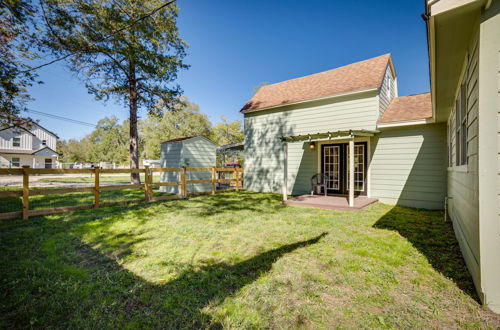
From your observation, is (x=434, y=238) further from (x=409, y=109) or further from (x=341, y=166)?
(x=409, y=109)

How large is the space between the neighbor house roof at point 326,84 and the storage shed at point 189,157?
2.88 m

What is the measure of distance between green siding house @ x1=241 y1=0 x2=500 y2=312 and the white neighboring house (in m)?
27.5

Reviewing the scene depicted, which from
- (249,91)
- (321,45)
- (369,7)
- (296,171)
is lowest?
(296,171)

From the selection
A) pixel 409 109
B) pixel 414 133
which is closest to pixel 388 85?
pixel 409 109

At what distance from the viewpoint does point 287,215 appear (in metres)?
5.64

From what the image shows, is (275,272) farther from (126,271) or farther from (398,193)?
(398,193)

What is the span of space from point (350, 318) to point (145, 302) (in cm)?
187

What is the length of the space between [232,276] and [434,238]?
13.0ft

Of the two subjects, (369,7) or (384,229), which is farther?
(369,7)

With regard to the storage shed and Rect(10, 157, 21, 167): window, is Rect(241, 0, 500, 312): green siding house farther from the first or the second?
Rect(10, 157, 21, 167): window

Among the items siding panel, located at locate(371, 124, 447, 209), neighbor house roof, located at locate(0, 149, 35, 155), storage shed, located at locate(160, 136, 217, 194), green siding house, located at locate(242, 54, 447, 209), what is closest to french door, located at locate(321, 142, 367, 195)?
green siding house, located at locate(242, 54, 447, 209)

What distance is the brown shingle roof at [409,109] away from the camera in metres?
6.86

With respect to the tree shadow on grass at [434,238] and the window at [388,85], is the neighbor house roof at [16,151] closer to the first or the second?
the tree shadow on grass at [434,238]

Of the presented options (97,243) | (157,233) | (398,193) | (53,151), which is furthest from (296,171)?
(53,151)
